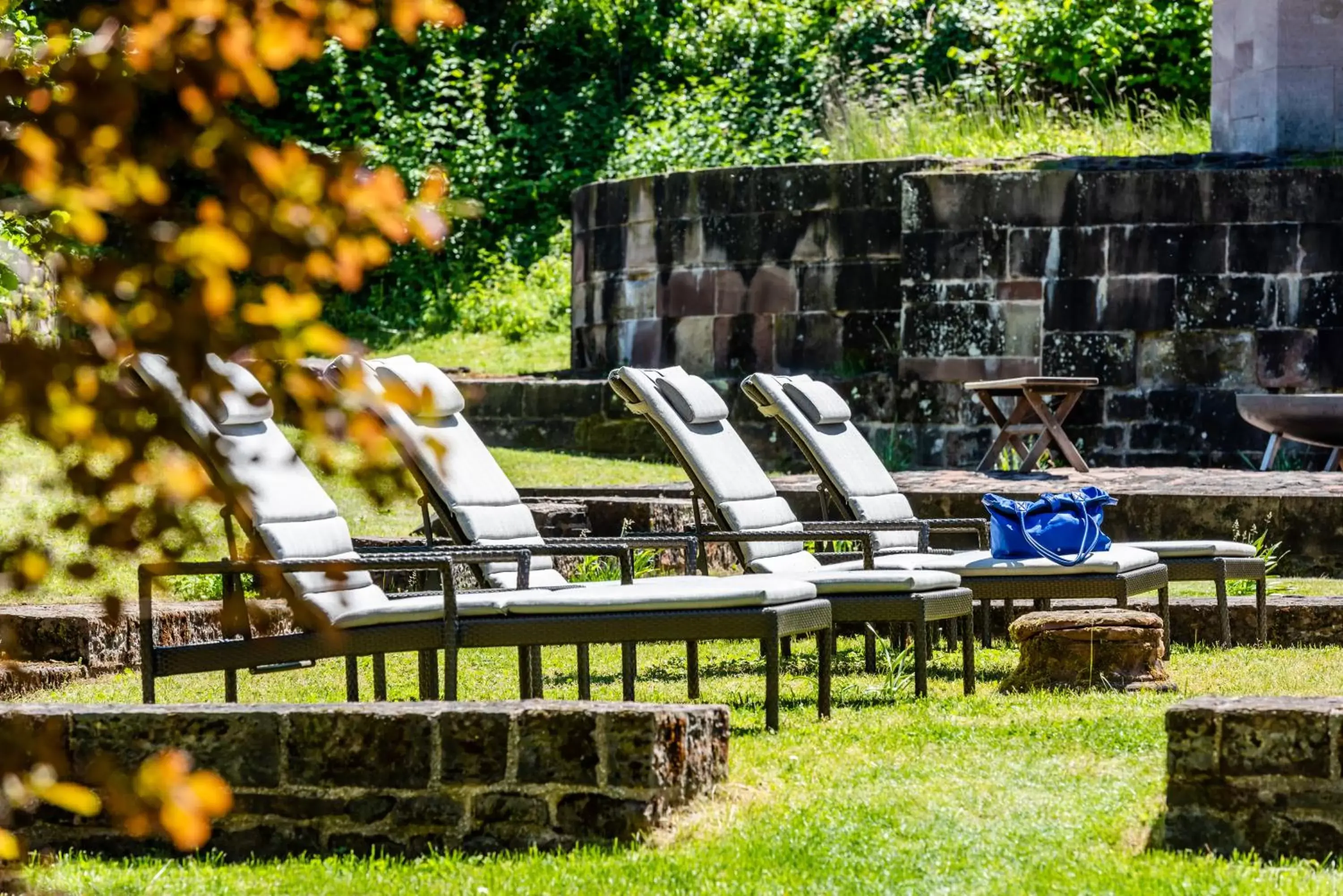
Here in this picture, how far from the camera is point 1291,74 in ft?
55.0

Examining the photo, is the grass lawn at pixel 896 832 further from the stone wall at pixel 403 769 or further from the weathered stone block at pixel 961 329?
the weathered stone block at pixel 961 329

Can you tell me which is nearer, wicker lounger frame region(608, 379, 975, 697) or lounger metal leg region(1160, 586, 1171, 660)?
wicker lounger frame region(608, 379, 975, 697)

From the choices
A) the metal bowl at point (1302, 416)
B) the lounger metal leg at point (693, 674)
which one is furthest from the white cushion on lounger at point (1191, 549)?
the metal bowl at point (1302, 416)

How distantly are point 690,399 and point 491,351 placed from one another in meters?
14.3

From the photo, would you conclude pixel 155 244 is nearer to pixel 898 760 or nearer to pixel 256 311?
pixel 256 311

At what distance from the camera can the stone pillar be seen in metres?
16.6

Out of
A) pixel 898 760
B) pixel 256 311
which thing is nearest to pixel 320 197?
pixel 256 311

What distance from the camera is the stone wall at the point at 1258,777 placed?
4469 millimetres

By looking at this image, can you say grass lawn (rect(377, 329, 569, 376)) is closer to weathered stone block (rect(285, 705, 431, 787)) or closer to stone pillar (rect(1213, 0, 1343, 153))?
stone pillar (rect(1213, 0, 1343, 153))

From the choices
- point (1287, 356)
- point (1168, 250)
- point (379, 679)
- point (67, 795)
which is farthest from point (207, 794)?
point (1287, 356)

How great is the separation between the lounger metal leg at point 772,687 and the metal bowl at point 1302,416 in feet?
30.0

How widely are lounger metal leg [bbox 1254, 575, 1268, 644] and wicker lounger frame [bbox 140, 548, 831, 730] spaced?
127 inches

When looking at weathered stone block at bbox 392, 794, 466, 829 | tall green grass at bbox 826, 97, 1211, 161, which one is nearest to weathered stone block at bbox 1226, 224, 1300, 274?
tall green grass at bbox 826, 97, 1211, 161

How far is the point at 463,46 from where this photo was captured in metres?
27.2
